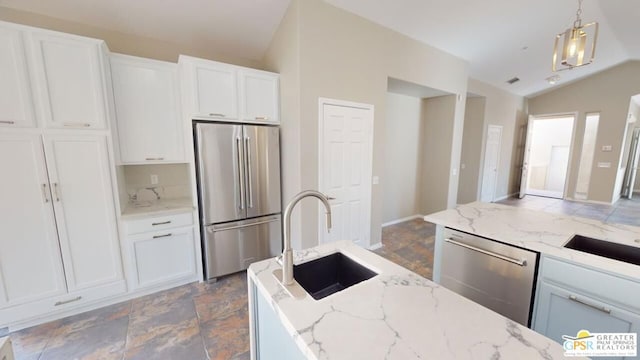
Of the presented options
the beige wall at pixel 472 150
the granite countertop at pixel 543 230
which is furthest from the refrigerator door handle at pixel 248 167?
the beige wall at pixel 472 150

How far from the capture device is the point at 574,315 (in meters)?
1.37

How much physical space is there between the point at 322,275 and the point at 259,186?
5.40ft

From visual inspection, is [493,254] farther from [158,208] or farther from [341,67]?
[158,208]

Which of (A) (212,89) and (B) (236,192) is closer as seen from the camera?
(A) (212,89)

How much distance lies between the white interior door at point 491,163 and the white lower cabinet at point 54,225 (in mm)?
7054

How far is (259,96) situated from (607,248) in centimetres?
319

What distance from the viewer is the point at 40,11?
2.22 meters

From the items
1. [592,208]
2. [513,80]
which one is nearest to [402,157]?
[513,80]

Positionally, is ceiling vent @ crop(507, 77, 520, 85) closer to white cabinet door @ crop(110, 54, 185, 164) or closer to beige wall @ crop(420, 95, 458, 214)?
beige wall @ crop(420, 95, 458, 214)

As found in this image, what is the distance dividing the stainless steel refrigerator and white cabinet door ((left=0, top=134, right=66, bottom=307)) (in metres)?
1.15

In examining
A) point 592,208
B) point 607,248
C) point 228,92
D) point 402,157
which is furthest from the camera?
point 592,208

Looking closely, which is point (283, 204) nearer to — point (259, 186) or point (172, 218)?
point (259, 186)

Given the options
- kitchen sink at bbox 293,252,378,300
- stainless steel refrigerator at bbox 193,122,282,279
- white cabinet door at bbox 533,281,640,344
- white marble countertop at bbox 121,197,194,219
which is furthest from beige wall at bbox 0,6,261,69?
white cabinet door at bbox 533,281,640,344

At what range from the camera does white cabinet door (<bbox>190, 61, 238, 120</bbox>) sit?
245 centimetres
